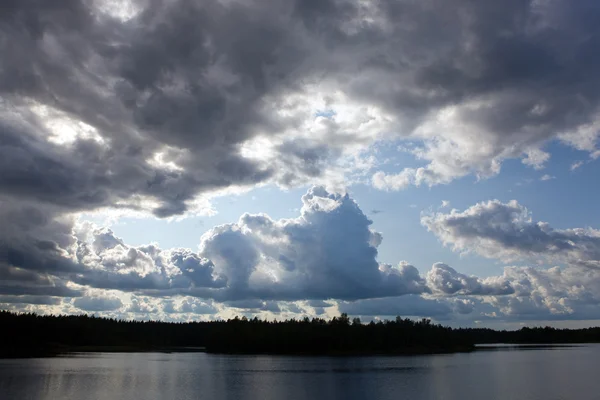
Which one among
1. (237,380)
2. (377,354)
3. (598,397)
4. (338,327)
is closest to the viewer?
(598,397)

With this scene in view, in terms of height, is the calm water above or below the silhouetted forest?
below

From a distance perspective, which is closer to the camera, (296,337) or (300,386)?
(300,386)

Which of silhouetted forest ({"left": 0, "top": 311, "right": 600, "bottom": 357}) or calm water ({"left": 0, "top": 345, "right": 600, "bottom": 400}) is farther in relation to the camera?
silhouetted forest ({"left": 0, "top": 311, "right": 600, "bottom": 357})

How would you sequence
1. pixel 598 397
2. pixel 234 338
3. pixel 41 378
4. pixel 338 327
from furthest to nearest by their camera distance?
pixel 234 338 → pixel 338 327 → pixel 41 378 → pixel 598 397

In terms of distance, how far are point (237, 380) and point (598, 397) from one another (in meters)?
46.4

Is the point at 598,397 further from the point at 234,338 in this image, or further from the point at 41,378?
the point at 234,338

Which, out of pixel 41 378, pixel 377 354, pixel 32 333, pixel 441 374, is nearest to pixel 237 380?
pixel 41 378

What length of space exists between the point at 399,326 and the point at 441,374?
98413mm

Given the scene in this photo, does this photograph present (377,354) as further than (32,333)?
No

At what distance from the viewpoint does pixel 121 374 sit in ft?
278

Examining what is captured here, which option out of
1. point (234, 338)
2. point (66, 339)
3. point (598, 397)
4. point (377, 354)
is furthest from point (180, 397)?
point (66, 339)

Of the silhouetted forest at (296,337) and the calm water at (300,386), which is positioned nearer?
the calm water at (300,386)

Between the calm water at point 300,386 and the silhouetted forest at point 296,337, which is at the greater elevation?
the silhouetted forest at point 296,337

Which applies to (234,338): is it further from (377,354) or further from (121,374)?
(121,374)
